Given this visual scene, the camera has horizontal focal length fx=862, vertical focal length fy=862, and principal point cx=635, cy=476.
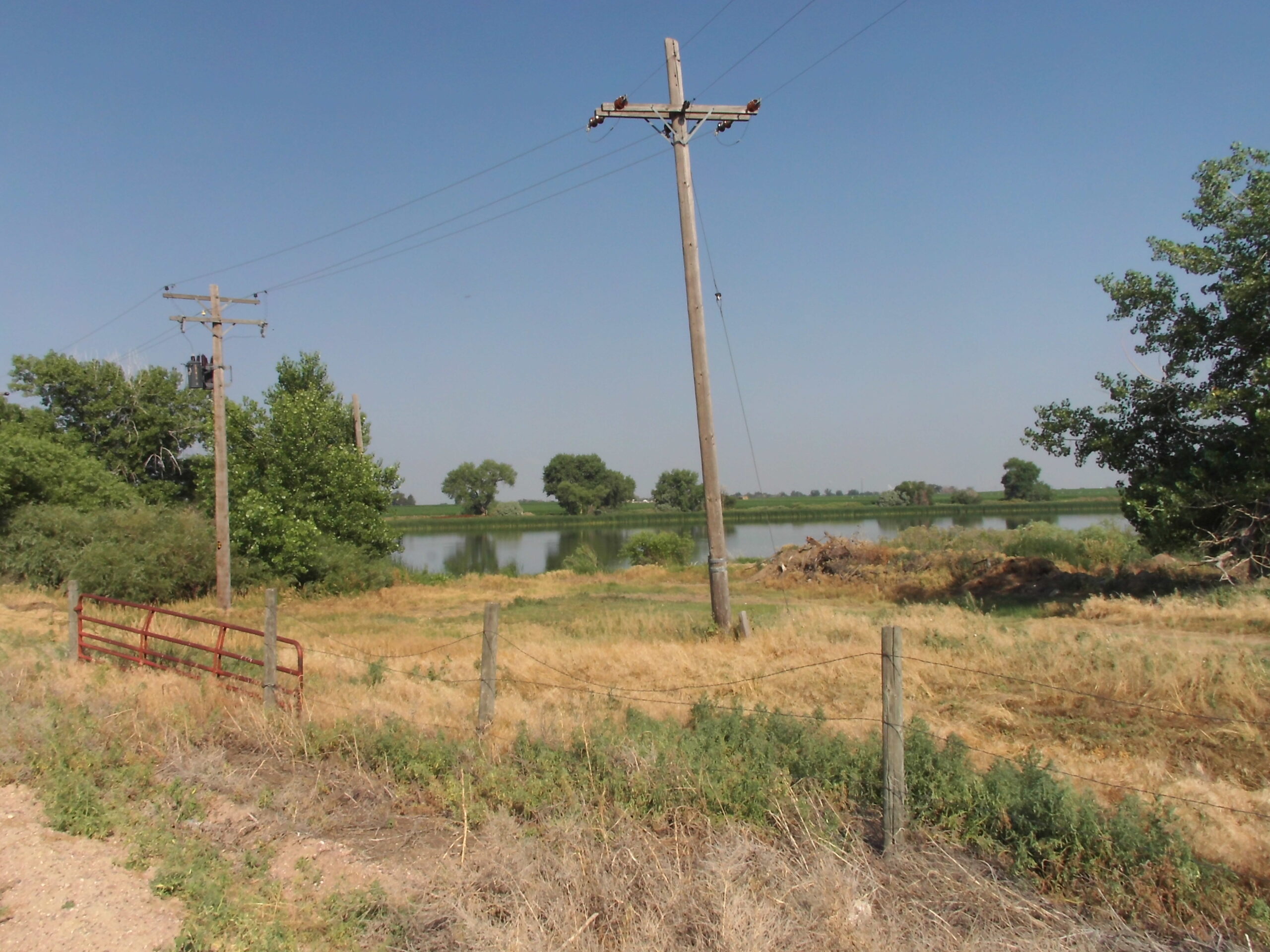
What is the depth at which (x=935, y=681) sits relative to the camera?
33.0 feet

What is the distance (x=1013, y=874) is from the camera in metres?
5.18

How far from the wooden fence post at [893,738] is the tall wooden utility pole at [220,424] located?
21.1 metres

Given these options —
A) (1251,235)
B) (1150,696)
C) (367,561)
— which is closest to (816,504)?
(367,561)

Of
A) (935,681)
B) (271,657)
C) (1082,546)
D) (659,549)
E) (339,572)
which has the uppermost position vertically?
(339,572)

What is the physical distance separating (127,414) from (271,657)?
3638 cm

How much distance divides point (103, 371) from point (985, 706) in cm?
4109

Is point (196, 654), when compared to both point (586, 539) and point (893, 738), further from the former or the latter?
point (586, 539)

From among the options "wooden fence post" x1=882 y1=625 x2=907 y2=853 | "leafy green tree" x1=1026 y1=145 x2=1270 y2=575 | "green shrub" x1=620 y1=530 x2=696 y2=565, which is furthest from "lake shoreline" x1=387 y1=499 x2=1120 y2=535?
"wooden fence post" x1=882 y1=625 x2=907 y2=853

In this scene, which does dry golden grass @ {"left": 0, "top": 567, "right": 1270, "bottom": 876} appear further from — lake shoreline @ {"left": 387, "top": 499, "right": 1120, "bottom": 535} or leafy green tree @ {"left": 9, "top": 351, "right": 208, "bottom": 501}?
lake shoreline @ {"left": 387, "top": 499, "right": 1120, "bottom": 535}

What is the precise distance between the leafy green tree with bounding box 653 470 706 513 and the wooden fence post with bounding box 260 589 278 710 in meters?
89.3

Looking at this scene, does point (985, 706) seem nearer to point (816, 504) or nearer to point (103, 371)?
point (103, 371)

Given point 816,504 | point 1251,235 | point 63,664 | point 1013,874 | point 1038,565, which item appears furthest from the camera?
point 816,504

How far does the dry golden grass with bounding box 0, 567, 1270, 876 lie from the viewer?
23.6 ft

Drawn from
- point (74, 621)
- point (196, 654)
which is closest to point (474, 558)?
point (196, 654)
